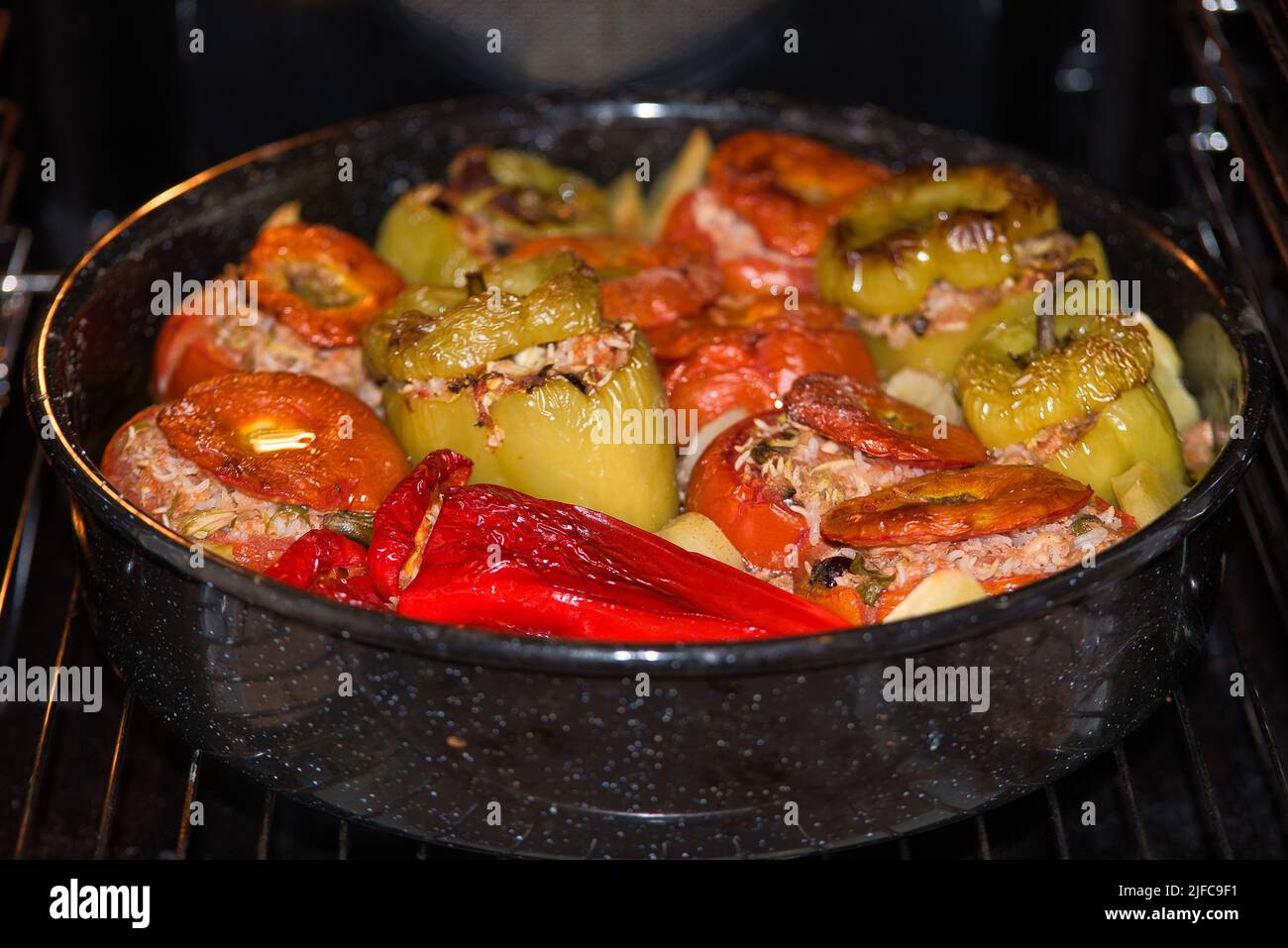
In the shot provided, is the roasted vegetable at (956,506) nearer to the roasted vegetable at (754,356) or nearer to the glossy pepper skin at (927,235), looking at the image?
the roasted vegetable at (754,356)

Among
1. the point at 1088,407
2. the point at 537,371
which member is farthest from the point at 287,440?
the point at 1088,407

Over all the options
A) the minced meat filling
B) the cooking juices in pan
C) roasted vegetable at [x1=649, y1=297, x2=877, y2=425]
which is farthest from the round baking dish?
roasted vegetable at [x1=649, y1=297, x2=877, y2=425]

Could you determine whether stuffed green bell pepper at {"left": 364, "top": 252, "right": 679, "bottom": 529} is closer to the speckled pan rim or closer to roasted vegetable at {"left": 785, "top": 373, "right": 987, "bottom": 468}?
roasted vegetable at {"left": 785, "top": 373, "right": 987, "bottom": 468}

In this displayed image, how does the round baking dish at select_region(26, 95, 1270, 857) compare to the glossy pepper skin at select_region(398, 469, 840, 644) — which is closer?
the round baking dish at select_region(26, 95, 1270, 857)

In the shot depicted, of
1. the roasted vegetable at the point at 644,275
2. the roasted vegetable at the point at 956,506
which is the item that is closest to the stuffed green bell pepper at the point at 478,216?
the roasted vegetable at the point at 644,275

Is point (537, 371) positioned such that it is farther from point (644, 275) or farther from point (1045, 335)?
point (1045, 335)
